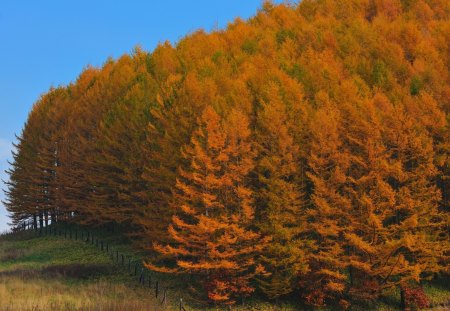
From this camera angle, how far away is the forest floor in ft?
68.9

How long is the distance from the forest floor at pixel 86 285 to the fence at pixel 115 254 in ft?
1.03

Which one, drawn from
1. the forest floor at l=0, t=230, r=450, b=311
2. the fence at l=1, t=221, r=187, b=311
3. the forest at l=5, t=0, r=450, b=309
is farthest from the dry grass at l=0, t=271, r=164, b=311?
the forest at l=5, t=0, r=450, b=309

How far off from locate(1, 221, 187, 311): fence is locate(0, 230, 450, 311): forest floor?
31 centimetres

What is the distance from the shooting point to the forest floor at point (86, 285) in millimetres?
21016

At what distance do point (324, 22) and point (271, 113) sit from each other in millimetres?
42443

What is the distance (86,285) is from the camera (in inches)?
1107

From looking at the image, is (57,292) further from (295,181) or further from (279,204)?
(295,181)

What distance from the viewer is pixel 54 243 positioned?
1767 inches

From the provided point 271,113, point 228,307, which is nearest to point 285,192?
point 271,113

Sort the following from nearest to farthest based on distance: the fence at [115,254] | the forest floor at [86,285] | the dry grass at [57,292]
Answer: the dry grass at [57,292], the forest floor at [86,285], the fence at [115,254]

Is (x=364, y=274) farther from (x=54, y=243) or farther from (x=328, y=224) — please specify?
(x=54, y=243)

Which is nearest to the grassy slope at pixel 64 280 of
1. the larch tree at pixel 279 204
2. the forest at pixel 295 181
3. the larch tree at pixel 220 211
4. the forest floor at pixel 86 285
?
the forest floor at pixel 86 285

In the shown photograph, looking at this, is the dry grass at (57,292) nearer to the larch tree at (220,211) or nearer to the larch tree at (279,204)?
the larch tree at (220,211)

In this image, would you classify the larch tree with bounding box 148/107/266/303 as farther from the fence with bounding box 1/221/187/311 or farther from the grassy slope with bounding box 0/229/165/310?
the grassy slope with bounding box 0/229/165/310
